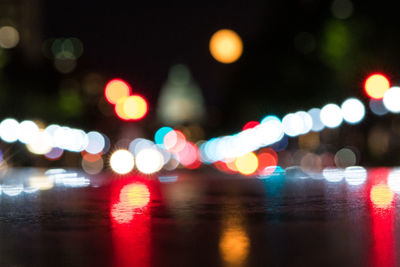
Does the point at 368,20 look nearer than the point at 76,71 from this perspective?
Yes

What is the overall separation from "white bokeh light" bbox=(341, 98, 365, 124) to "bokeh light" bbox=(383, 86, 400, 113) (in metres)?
5.54

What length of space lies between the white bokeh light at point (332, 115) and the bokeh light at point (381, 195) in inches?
1175

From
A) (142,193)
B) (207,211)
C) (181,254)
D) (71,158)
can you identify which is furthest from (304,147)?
(181,254)

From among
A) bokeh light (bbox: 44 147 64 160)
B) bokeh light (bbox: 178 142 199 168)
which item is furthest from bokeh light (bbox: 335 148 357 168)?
bokeh light (bbox: 44 147 64 160)

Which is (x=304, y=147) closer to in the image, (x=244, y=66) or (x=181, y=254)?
(x=244, y=66)

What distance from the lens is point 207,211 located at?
1285cm

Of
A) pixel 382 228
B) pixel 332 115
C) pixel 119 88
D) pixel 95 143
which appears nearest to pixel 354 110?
pixel 332 115

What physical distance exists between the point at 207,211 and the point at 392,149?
32614 millimetres

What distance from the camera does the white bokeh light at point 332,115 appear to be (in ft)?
158

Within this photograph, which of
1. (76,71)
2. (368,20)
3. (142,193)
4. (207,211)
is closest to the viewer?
(207,211)

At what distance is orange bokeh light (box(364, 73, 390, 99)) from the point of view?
38.5m

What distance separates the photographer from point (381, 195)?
1530cm

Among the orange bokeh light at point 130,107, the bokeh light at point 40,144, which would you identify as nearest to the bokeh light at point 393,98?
the orange bokeh light at point 130,107

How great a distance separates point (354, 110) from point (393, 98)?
20.9 ft
